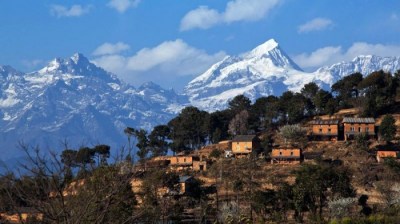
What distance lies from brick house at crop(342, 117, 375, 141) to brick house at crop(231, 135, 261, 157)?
28.8 ft

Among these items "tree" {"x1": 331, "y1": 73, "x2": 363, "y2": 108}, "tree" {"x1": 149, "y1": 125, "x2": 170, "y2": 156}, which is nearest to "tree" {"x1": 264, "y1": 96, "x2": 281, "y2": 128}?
"tree" {"x1": 331, "y1": 73, "x2": 363, "y2": 108}

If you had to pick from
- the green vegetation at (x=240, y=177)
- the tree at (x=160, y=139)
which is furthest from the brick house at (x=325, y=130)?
the tree at (x=160, y=139)

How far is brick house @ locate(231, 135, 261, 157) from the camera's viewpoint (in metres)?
63.2

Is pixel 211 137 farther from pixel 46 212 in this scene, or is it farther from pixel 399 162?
pixel 46 212

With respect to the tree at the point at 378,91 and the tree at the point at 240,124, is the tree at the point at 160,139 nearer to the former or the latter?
the tree at the point at 240,124

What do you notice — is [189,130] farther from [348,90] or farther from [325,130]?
[348,90]

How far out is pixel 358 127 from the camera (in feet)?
204

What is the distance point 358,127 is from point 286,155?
9478mm

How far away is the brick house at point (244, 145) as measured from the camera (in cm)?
6320

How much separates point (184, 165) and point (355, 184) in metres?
19.1

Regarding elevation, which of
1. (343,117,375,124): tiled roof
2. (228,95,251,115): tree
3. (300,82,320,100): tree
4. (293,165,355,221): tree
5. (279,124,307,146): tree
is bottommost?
(293,165,355,221): tree

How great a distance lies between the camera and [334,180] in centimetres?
4025

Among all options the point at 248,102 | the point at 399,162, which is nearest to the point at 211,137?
the point at 248,102

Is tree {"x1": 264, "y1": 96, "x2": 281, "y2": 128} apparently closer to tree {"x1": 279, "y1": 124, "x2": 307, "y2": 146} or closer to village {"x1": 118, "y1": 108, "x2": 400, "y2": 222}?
village {"x1": 118, "y1": 108, "x2": 400, "y2": 222}
